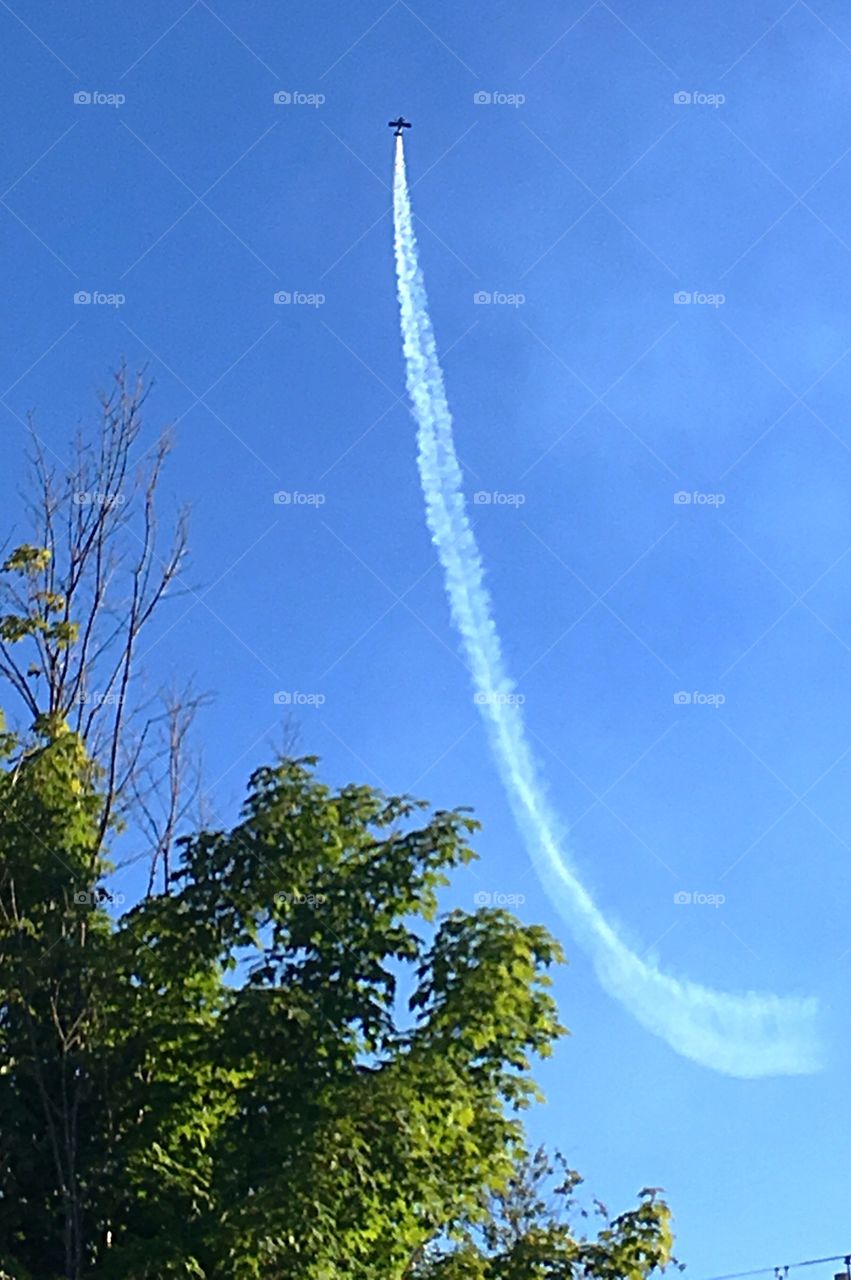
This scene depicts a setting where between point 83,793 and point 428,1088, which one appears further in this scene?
point 83,793

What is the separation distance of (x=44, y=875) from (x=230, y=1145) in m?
2.82

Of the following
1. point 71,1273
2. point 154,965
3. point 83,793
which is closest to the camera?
point 71,1273

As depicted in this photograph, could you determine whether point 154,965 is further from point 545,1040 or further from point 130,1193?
point 545,1040

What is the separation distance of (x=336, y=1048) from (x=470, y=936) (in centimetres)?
141

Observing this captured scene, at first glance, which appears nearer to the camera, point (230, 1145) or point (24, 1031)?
point (230, 1145)

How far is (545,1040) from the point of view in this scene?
1283cm

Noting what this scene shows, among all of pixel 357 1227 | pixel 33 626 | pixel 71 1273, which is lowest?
pixel 71 1273

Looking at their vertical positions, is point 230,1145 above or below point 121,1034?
below

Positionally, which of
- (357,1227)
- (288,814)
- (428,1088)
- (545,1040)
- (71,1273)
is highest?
(288,814)

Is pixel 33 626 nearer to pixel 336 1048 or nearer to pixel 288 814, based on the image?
pixel 288 814

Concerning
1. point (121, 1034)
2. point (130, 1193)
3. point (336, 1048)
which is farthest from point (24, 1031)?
point (336, 1048)

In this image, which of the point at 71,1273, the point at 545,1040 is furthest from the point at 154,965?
the point at 545,1040

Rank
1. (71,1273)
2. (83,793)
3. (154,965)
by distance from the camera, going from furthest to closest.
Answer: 1. (83,793)
2. (154,965)
3. (71,1273)

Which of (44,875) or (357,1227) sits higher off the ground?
(44,875)
